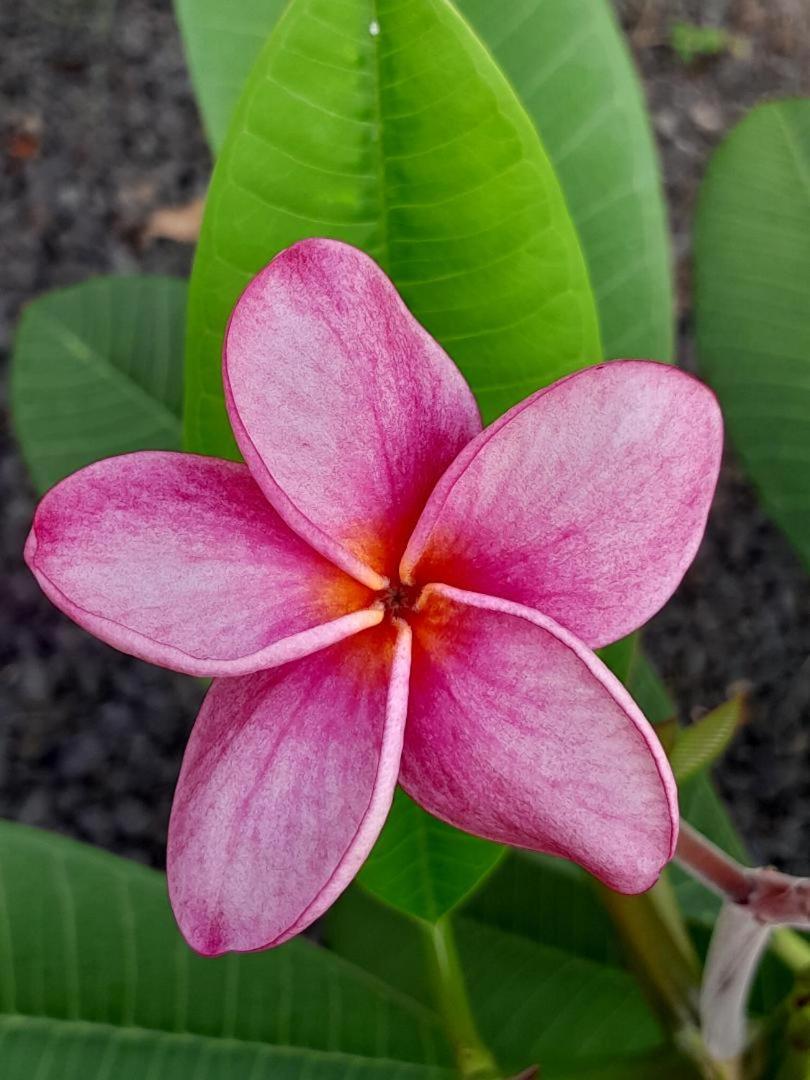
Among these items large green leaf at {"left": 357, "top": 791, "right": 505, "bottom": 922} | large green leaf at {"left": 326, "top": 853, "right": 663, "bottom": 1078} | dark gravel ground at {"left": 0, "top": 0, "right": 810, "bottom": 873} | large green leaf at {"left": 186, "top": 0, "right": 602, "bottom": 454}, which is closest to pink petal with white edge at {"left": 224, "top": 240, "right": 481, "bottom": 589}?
large green leaf at {"left": 186, "top": 0, "right": 602, "bottom": 454}

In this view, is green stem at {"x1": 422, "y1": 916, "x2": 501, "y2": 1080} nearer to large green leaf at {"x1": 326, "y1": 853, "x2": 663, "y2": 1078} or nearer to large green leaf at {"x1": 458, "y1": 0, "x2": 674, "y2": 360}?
large green leaf at {"x1": 326, "y1": 853, "x2": 663, "y2": 1078}

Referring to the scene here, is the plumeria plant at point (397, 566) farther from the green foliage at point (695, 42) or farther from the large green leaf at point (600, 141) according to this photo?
the green foliage at point (695, 42)

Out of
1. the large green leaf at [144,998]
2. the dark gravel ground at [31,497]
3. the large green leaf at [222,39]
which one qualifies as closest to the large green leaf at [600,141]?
the large green leaf at [222,39]

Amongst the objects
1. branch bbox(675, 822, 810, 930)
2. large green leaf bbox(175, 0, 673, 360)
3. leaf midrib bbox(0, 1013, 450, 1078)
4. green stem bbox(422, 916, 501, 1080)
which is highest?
large green leaf bbox(175, 0, 673, 360)

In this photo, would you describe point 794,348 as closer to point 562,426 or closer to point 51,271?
point 562,426

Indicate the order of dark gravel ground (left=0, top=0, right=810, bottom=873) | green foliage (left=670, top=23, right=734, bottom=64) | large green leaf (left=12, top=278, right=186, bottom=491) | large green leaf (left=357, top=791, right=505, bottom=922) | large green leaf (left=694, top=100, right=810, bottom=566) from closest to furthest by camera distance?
large green leaf (left=357, top=791, right=505, bottom=922) < large green leaf (left=694, top=100, right=810, bottom=566) < large green leaf (left=12, top=278, right=186, bottom=491) < dark gravel ground (left=0, top=0, right=810, bottom=873) < green foliage (left=670, top=23, right=734, bottom=64)

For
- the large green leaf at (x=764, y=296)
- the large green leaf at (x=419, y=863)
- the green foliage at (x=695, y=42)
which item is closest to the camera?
the large green leaf at (x=419, y=863)

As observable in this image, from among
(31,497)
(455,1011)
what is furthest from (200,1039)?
(31,497)
